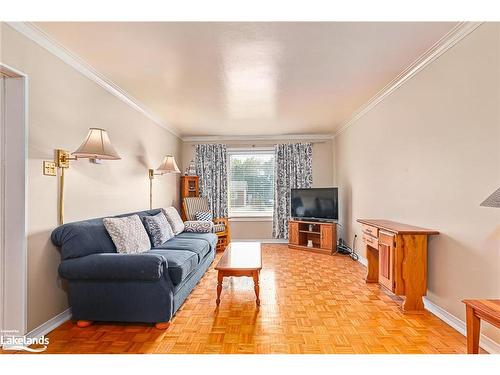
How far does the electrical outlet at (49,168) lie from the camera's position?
2.38 m

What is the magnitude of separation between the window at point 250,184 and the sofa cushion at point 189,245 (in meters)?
2.64

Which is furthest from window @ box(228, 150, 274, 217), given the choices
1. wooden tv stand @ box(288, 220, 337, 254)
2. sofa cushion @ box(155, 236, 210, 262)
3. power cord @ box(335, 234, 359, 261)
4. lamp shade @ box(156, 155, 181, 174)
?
sofa cushion @ box(155, 236, 210, 262)

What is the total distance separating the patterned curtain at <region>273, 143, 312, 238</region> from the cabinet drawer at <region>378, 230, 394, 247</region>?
3.23 metres

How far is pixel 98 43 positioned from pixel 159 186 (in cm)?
281

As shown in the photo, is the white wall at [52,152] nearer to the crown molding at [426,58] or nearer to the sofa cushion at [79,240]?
the sofa cushion at [79,240]

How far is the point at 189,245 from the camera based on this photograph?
352 cm

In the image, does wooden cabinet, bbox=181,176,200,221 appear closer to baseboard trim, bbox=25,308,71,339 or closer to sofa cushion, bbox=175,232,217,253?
sofa cushion, bbox=175,232,217,253

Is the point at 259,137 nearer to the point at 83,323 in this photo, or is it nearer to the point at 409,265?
the point at 409,265

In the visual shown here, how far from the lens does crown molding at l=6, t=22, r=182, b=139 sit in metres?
2.17

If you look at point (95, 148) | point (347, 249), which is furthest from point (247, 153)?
point (95, 148)

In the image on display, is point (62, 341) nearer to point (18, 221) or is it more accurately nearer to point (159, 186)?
point (18, 221)

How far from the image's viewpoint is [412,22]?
2.18 m

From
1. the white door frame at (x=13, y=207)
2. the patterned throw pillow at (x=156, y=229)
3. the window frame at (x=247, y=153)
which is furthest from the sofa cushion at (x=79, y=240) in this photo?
the window frame at (x=247, y=153)

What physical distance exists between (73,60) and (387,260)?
3.55m
